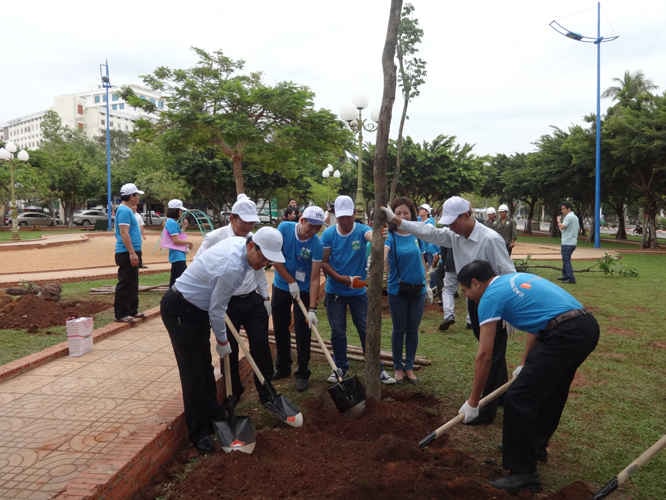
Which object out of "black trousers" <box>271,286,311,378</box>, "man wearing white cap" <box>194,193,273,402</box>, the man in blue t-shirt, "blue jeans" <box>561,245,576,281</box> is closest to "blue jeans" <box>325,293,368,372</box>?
"black trousers" <box>271,286,311,378</box>

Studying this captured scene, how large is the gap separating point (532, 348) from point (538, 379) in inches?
7.7

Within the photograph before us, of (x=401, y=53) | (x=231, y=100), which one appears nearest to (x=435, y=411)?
(x=401, y=53)

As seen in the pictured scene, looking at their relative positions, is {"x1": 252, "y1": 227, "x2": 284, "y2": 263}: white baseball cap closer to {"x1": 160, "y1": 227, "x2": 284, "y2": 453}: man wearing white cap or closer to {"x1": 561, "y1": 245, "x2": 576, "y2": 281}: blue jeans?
{"x1": 160, "y1": 227, "x2": 284, "y2": 453}: man wearing white cap

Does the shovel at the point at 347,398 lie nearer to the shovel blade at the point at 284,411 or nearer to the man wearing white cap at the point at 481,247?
the shovel blade at the point at 284,411

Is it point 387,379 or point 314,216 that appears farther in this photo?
point 387,379

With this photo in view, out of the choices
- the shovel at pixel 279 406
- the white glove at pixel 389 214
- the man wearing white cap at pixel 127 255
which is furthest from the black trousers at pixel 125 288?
the white glove at pixel 389 214

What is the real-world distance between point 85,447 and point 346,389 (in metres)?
1.75

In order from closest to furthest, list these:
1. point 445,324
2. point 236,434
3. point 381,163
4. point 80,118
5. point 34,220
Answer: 1. point 236,434
2. point 381,163
3. point 445,324
4. point 34,220
5. point 80,118

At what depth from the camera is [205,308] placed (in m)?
3.29

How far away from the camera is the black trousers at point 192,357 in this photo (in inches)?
128

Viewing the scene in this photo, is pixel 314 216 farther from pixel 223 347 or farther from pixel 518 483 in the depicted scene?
pixel 518 483

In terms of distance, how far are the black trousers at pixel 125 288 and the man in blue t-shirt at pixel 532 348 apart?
4688mm

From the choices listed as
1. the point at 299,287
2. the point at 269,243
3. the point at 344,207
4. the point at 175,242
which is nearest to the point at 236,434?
the point at 269,243

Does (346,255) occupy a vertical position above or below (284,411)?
above
